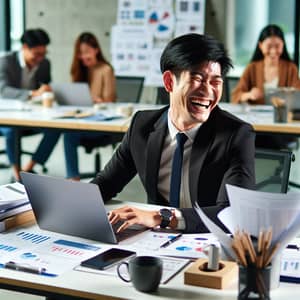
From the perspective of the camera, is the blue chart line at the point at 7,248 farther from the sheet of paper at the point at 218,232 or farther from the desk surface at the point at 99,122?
the desk surface at the point at 99,122

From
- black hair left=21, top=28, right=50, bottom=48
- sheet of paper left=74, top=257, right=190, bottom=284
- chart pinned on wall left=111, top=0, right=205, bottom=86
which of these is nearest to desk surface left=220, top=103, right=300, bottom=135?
black hair left=21, top=28, right=50, bottom=48

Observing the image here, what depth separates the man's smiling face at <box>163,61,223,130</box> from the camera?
226 cm

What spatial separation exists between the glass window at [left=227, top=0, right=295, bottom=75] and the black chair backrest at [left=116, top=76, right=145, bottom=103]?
66.7 inches

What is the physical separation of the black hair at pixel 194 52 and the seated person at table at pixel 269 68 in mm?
3068

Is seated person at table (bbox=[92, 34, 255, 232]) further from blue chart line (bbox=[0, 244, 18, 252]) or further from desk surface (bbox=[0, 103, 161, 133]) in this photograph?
desk surface (bbox=[0, 103, 161, 133])

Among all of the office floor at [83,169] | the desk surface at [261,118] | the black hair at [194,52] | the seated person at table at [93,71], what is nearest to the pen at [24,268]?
the black hair at [194,52]

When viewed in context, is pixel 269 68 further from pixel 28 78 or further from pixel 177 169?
pixel 177 169

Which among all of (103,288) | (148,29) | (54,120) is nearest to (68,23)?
(148,29)

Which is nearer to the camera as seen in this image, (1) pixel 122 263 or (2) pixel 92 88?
(1) pixel 122 263

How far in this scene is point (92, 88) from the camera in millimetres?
5852

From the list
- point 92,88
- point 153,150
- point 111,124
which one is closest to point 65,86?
point 92,88

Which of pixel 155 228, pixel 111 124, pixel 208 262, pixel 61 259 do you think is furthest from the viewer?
pixel 111 124

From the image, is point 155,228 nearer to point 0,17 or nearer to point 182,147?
point 182,147

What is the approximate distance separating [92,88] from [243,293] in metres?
4.56
